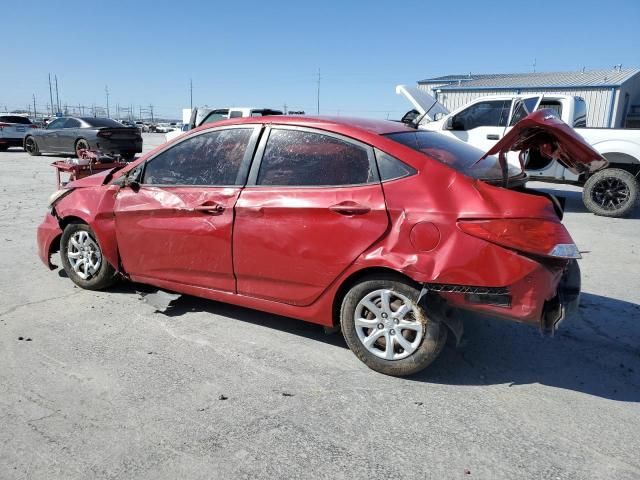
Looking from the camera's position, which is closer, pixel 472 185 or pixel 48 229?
pixel 472 185

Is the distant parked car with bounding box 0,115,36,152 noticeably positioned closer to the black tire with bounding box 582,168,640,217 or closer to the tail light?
the black tire with bounding box 582,168,640,217

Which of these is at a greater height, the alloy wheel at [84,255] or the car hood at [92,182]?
the car hood at [92,182]

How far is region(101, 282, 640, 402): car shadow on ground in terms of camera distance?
328cm

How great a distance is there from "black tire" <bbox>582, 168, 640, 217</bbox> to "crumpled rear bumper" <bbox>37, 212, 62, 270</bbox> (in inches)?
336

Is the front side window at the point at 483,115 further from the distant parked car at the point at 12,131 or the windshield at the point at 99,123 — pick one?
the distant parked car at the point at 12,131

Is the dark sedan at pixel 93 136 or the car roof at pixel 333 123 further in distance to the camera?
the dark sedan at pixel 93 136

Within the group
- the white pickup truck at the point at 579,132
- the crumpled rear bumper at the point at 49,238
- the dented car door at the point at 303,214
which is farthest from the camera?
the white pickup truck at the point at 579,132

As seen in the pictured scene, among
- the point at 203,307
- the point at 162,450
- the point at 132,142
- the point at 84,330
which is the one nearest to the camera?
the point at 162,450

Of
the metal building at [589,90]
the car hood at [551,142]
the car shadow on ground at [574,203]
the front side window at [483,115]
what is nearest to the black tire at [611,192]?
the car shadow on ground at [574,203]

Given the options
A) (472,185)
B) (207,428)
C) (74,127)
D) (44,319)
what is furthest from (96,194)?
(74,127)

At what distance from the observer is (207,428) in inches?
105

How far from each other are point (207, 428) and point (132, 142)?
15.9 metres

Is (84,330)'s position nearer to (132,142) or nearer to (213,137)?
(213,137)

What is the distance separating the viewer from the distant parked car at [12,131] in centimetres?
2115
